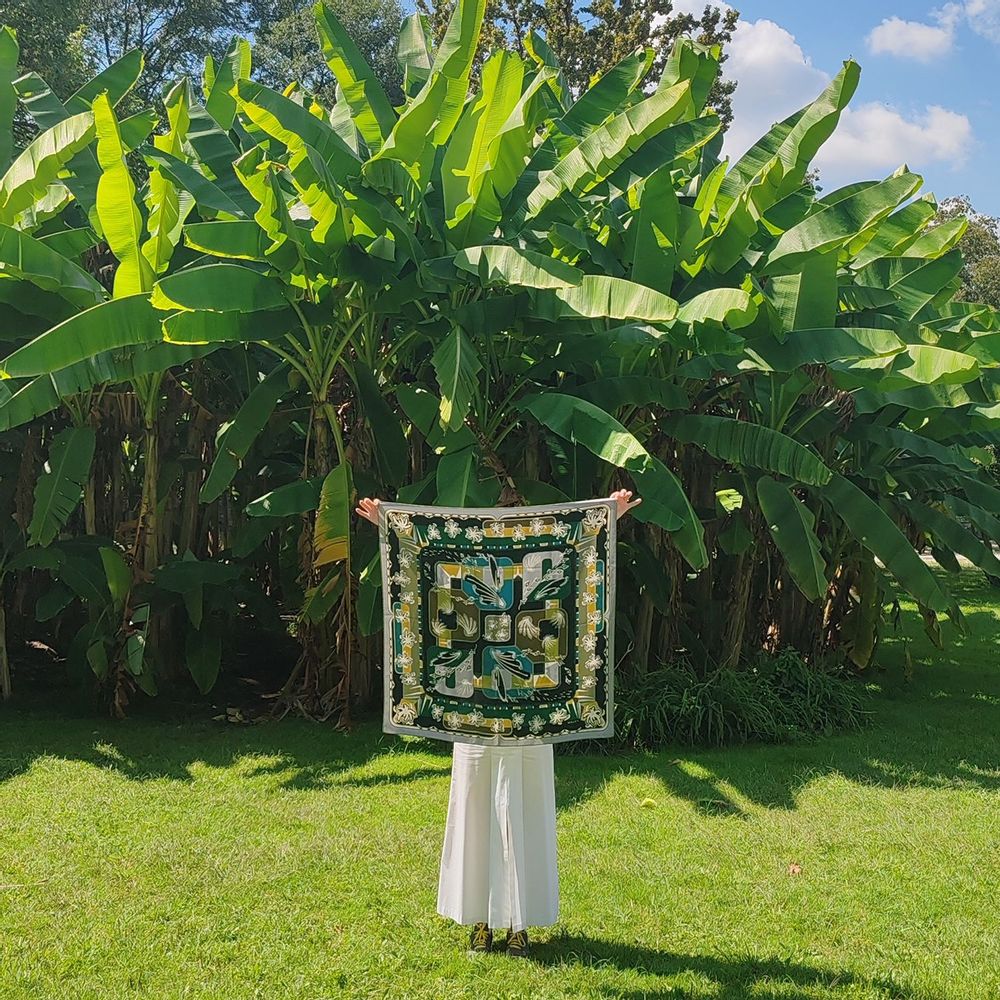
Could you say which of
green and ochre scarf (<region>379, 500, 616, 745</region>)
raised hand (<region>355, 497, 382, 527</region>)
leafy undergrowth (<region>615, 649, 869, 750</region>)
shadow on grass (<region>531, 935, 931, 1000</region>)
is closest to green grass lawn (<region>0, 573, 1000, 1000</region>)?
shadow on grass (<region>531, 935, 931, 1000</region>)

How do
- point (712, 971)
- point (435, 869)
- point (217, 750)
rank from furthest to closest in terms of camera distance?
point (217, 750), point (435, 869), point (712, 971)

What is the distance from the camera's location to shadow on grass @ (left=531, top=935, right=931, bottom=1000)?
3.78 meters

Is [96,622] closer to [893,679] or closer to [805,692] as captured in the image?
[805,692]

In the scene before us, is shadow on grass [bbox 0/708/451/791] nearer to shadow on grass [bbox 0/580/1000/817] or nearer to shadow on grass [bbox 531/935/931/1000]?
shadow on grass [bbox 0/580/1000/817]

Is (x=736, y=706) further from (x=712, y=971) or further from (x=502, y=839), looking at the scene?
(x=502, y=839)

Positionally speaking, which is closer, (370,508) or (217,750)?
(370,508)

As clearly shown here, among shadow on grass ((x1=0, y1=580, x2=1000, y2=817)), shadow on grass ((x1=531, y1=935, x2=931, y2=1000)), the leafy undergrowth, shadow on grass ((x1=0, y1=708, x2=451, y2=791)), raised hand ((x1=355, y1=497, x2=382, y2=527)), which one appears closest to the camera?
shadow on grass ((x1=531, y1=935, x2=931, y2=1000))

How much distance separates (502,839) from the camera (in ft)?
12.6

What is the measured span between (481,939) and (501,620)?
49.6 inches

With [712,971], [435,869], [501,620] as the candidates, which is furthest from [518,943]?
[501,620]

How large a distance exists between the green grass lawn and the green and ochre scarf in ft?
2.95

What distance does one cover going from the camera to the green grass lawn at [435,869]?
3.89m

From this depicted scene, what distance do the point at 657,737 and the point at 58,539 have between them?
4.66m

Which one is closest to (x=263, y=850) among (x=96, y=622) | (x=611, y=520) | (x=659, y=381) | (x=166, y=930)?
(x=166, y=930)
